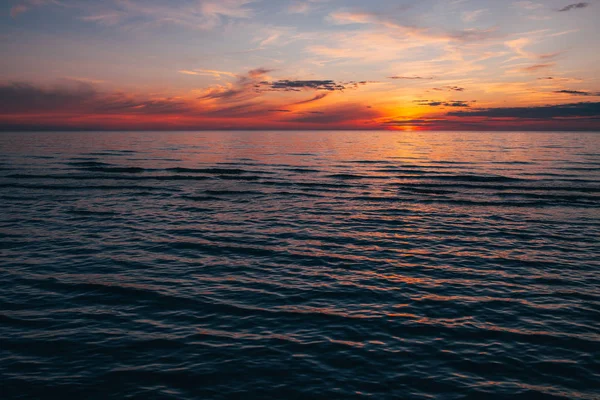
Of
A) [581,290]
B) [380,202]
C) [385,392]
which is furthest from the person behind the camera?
[380,202]

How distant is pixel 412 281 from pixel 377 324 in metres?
4.98

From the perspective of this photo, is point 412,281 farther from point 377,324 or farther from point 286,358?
point 286,358

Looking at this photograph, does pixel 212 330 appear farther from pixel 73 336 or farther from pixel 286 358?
pixel 73 336

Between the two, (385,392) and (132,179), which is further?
(132,179)

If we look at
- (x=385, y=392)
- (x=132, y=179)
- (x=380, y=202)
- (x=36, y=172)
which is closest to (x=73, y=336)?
(x=385, y=392)

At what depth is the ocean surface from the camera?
35.9ft

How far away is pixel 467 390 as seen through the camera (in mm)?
10500

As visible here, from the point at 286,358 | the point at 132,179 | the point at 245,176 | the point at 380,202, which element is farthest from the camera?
the point at 245,176

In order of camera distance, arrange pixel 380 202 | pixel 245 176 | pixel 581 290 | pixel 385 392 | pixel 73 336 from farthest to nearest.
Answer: pixel 245 176 → pixel 380 202 → pixel 581 290 → pixel 73 336 → pixel 385 392

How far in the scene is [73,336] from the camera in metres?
13.1

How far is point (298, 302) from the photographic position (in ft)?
52.4

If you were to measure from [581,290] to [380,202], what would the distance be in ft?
76.7

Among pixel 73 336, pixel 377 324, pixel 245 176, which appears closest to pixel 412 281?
pixel 377 324

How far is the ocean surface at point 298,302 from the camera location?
10.9 metres
